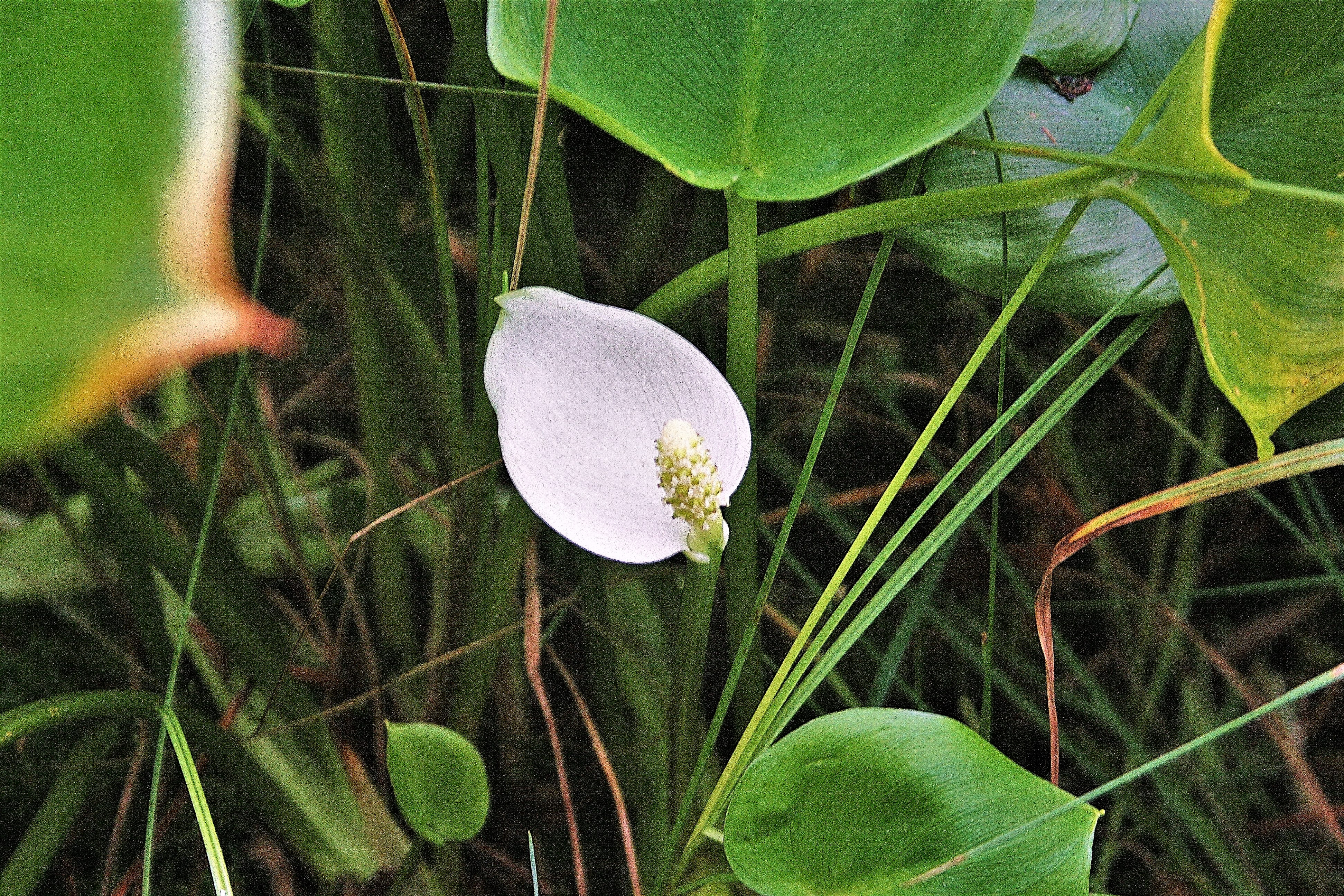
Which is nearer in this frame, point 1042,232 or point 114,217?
point 114,217

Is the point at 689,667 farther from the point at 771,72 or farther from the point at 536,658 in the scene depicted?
the point at 771,72

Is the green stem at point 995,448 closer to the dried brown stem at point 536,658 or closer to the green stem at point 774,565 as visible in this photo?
the green stem at point 774,565

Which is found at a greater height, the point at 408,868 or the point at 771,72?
the point at 771,72

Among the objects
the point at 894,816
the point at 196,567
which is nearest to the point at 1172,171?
the point at 894,816

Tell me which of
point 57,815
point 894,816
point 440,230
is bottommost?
point 57,815

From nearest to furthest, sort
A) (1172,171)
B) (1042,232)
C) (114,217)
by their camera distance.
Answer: (114,217) → (1172,171) → (1042,232)

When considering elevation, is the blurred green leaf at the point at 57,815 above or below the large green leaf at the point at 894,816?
below

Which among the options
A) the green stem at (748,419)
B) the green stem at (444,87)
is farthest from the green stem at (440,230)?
the green stem at (748,419)
